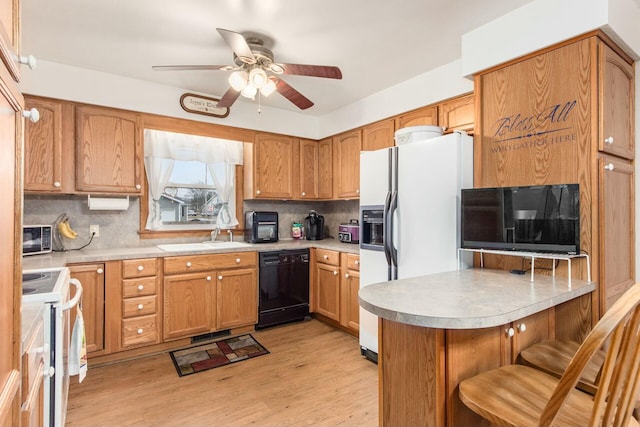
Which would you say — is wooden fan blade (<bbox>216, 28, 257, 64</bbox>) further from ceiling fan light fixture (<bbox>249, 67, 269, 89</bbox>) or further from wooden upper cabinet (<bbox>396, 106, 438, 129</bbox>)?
wooden upper cabinet (<bbox>396, 106, 438, 129</bbox>)

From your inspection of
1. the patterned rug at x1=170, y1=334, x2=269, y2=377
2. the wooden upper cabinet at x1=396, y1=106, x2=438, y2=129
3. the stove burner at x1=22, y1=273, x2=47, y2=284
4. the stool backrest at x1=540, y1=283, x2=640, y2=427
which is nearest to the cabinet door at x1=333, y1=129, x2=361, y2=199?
the wooden upper cabinet at x1=396, y1=106, x2=438, y2=129

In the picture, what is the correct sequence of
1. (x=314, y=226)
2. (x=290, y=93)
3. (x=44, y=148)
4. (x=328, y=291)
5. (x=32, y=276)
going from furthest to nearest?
(x=314, y=226)
(x=328, y=291)
(x=44, y=148)
(x=290, y=93)
(x=32, y=276)

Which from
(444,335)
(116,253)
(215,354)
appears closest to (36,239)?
(116,253)

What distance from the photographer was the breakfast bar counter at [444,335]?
1.19 meters

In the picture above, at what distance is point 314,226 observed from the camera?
4277 mm

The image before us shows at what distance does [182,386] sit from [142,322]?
78 centimetres

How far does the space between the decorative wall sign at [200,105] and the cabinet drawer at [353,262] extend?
2.05 meters

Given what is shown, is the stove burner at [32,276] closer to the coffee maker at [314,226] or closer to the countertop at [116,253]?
the countertop at [116,253]

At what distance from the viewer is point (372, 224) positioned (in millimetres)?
2812

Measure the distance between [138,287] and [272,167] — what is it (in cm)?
192

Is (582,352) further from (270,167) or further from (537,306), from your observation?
(270,167)

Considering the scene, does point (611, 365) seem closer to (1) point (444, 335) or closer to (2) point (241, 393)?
(1) point (444, 335)

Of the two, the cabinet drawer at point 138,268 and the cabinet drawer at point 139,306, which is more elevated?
the cabinet drawer at point 138,268

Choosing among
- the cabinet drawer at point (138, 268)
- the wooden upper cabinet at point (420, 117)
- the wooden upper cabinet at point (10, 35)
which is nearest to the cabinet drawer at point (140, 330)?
the cabinet drawer at point (138, 268)
